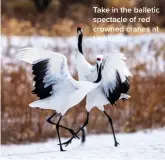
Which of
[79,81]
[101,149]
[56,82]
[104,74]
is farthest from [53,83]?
[101,149]

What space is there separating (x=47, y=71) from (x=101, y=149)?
0.47m

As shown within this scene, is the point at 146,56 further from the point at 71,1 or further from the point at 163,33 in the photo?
the point at 71,1

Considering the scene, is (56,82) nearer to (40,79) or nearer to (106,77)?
(40,79)

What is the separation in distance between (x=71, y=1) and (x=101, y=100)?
1.65 ft

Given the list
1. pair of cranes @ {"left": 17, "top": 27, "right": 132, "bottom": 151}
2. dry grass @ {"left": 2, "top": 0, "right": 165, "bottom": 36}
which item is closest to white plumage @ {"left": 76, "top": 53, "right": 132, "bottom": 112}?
pair of cranes @ {"left": 17, "top": 27, "right": 132, "bottom": 151}

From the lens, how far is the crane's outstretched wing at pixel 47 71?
4.10 meters

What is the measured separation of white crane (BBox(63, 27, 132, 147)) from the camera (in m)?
4.15

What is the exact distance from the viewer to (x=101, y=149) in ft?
13.8

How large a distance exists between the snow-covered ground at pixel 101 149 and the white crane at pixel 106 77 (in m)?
0.15

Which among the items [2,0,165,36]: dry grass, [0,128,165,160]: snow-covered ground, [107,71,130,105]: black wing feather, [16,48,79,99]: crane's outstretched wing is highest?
[2,0,165,36]: dry grass

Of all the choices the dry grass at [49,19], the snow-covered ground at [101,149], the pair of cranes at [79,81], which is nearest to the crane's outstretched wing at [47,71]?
the pair of cranes at [79,81]

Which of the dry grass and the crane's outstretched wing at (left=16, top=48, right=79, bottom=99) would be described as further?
the dry grass

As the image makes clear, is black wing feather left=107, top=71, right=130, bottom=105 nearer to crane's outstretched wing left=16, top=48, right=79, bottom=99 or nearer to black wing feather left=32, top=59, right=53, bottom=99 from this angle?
crane's outstretched wing left=16, top=48, right=79, bottom=99

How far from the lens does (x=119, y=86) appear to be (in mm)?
4180
